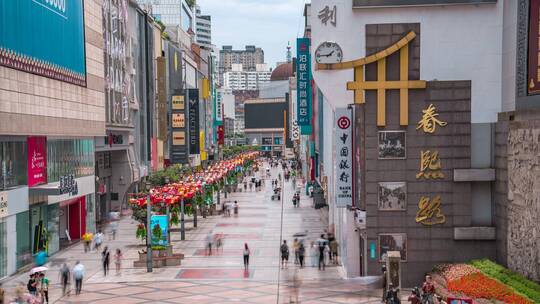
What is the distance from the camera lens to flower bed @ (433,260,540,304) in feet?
77.7

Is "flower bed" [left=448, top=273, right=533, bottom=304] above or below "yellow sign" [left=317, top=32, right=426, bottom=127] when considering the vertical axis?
below

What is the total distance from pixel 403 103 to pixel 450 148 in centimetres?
245

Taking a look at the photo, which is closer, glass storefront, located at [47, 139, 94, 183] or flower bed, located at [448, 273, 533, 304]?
flower bed, located at [448, 273, 533, 304]

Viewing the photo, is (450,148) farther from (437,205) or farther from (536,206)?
(536,206)

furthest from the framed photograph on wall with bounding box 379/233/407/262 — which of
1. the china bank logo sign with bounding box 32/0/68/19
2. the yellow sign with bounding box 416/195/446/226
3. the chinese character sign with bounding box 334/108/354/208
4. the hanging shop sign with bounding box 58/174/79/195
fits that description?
the china bank logo sign with bounding box 32/0/68/19

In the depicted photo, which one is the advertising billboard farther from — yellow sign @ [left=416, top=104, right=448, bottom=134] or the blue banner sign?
yellow sign @ [left=416, top=104, right=448, bottom=134]

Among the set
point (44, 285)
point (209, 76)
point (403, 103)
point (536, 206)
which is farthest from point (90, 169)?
point (209, 76)

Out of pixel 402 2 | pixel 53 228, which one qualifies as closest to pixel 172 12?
pixel 53 228

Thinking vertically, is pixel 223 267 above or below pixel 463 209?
below

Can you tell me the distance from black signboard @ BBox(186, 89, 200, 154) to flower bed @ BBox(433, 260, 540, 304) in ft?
200

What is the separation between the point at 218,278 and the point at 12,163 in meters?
10.6

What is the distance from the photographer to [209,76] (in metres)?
139

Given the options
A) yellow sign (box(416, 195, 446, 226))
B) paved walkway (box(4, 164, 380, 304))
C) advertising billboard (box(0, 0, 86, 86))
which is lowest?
paved walkway (box(4, 164, 380, 304))

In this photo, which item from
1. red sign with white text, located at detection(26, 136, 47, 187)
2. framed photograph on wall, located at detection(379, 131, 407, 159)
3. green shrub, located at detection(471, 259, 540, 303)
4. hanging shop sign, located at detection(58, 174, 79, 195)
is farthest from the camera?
hanging shop sign, located at detection(58, 174, 79, 195)
